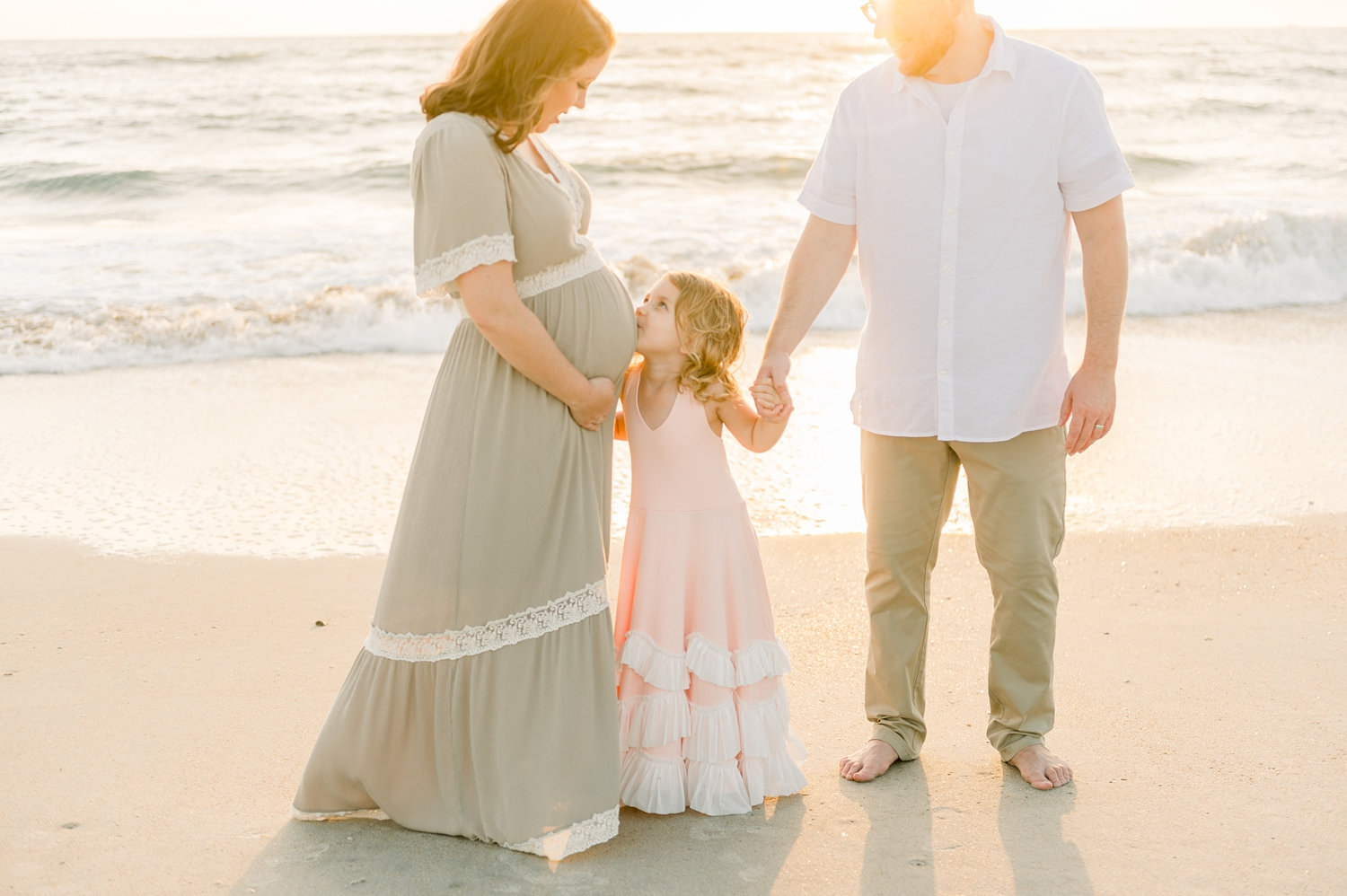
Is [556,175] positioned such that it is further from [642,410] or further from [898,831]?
[898,831]

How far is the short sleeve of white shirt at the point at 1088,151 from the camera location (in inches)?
103

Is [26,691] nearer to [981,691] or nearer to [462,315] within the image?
[462,315]

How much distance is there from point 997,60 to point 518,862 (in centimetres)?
200

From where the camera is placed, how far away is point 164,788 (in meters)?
2.79

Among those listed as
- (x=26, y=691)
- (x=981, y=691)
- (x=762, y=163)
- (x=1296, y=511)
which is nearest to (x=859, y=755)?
(x=981, y=691)

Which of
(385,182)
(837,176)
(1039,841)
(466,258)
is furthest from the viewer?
(385,182)

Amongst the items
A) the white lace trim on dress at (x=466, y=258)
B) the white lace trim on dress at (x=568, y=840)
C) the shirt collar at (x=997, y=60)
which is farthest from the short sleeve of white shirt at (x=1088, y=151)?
the white lace trim on dress at (x=568, y=840)

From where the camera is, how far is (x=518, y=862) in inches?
96.7

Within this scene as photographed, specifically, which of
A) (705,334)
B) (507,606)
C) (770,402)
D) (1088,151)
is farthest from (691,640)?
(1088,151)

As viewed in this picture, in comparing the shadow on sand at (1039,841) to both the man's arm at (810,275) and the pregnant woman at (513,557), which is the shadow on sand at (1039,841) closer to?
the pregnant woman at (513,557)

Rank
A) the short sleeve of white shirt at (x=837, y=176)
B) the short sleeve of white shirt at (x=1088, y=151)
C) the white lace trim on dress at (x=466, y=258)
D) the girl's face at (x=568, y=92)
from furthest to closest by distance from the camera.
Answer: the short sleeve of white shirt at (x=837, y=176) → the short sleeve of white shirt at (x=1088, y=151) → the girl's face at (x=568, y=92) → the white lace trim on dress at (x=466, y=258)

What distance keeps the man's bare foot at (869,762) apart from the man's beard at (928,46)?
160cm

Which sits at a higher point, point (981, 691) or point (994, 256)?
point (994, 256)

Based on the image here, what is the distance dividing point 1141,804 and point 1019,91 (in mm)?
1627
